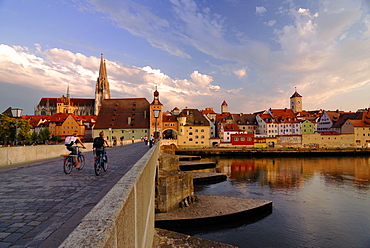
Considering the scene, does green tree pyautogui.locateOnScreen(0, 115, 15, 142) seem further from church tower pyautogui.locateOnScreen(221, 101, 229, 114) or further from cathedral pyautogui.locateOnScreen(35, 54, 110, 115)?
church tower pyautogui.locateOnScreen(221, 101, 229, 114)

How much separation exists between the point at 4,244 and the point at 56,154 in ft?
54.4

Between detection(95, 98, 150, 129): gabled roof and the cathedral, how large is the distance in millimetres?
48548

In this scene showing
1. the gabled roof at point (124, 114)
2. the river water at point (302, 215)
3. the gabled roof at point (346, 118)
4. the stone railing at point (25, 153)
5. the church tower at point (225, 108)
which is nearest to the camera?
the stone railing at point (25, 153)

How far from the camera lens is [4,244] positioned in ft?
10.8

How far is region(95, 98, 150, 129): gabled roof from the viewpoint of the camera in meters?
79.6

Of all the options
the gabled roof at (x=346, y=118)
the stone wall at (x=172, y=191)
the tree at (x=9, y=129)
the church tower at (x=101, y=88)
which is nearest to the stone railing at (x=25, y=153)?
the stone wall at (x=172, y=191)

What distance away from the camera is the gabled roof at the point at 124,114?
261 ft

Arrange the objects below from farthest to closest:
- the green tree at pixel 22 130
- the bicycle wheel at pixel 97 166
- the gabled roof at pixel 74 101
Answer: the gabled roof at pixel 74 101
the green tree at pixel 22 130
the bicycle wheel at pixel 97 166

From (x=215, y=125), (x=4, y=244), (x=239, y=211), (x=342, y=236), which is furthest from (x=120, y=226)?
(x=215, y=125)

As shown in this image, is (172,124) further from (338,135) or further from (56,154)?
(56,154)

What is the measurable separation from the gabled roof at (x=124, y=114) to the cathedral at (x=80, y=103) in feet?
159

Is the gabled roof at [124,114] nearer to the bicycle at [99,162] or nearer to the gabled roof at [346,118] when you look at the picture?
the bicycle at [99,162]

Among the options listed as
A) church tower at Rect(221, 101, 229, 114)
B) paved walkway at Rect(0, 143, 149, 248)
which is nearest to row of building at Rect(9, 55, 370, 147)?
church tower at Rect(221, 101, 229, 114)

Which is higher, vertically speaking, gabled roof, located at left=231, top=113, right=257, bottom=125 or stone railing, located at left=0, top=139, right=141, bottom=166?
gabled roof, located at left=231, top=113, right=257, bottom=125
